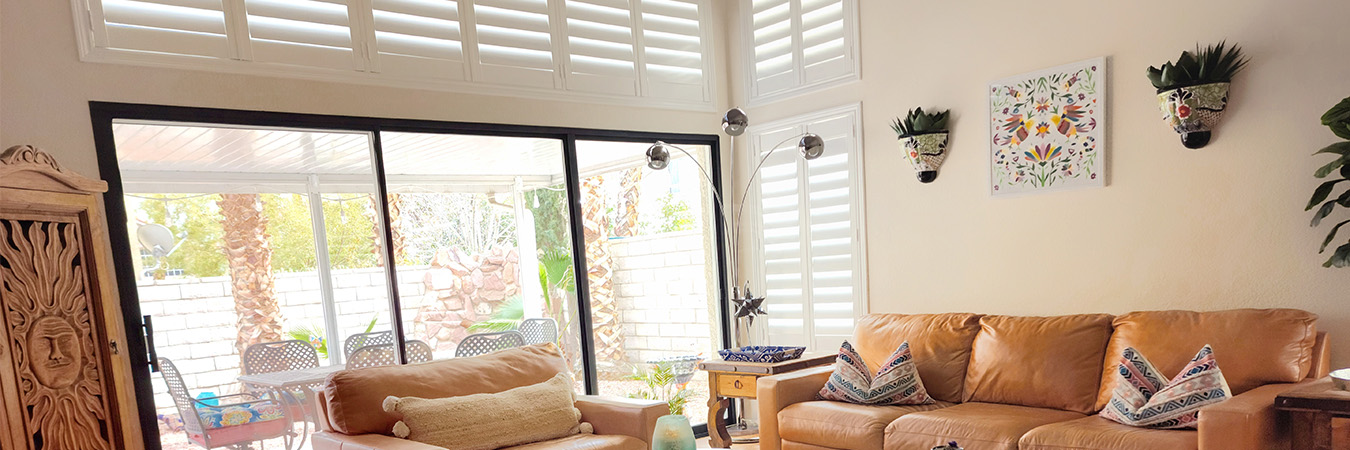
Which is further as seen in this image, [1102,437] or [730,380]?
[730,380]

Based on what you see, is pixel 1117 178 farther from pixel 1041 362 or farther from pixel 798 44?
pixel 798 44

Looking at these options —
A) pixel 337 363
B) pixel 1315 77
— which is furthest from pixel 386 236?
pixel 1315 77

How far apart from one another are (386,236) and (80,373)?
1.45 m

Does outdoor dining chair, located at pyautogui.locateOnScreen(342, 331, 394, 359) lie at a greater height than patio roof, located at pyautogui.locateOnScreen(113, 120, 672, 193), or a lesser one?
lesser

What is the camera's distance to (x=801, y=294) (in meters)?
4.80

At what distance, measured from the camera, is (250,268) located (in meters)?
3.48

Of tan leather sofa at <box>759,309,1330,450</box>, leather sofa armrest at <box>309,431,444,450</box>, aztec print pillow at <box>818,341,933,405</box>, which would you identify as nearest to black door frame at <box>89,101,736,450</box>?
leather sofa armrest at <box>309,431,444,450</box>

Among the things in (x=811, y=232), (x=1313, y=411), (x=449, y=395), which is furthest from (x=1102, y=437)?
(x=449, y=395)

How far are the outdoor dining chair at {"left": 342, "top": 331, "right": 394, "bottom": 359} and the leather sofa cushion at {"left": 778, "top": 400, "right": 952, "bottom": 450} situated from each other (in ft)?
6.07

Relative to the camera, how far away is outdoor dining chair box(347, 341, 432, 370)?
379 cm

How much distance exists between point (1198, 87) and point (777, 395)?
2098 millimetres

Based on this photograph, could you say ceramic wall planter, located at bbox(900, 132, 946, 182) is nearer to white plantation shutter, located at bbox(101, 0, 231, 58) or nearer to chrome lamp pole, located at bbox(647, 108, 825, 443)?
chrome lamp pole, located at bbox(647, 108, 825, 443)

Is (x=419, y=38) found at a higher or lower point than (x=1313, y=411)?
higher

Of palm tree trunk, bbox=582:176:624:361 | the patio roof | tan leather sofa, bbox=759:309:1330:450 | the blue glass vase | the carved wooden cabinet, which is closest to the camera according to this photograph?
the carved wooden cabinet
